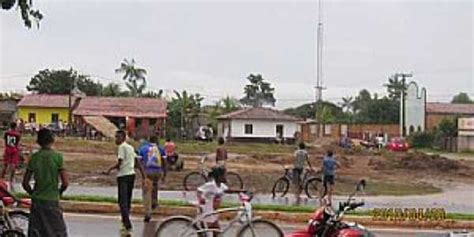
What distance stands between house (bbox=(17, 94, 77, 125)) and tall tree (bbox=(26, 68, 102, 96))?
1668 cm

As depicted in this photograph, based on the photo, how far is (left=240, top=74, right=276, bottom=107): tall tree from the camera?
Answer: 128 meters

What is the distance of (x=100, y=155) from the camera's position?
5084cm

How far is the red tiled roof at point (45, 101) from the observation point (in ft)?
318

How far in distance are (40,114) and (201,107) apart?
17407mm

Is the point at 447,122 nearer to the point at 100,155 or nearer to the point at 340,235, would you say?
the point at 100,155

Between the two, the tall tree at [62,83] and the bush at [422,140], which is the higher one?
the tall tree at [62,83]

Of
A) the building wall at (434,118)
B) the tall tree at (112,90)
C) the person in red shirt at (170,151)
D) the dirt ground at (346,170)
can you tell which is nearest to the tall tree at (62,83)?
the tall tree at (112,90)

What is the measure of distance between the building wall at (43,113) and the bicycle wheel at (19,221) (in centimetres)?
8550

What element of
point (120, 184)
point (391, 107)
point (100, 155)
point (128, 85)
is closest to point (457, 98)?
point (391, 107)

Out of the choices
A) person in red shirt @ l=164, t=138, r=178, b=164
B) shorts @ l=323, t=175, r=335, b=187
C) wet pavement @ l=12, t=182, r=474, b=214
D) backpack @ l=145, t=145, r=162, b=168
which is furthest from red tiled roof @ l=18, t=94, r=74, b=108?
backpack @ l=145, t=145, r=162, b=168

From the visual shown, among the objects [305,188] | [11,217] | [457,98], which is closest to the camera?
[11,217]

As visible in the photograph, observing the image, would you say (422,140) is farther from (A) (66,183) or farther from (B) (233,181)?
(A) (66,183)

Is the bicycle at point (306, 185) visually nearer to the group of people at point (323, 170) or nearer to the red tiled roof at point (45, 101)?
the group of people at point (323, 170)

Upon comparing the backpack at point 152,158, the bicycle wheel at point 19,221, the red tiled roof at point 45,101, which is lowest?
the bicycle wheel at point 19,221
